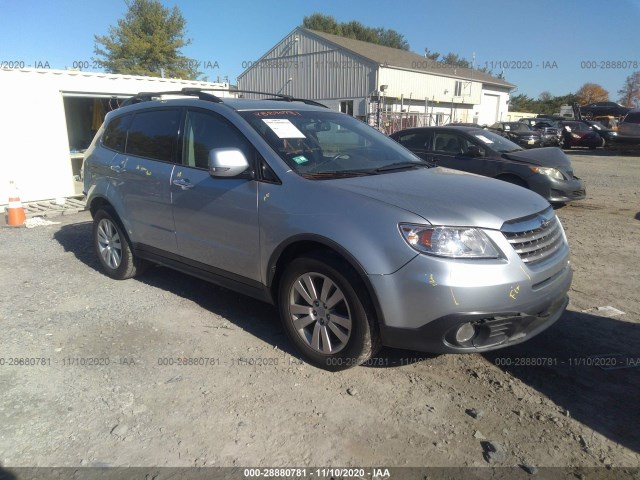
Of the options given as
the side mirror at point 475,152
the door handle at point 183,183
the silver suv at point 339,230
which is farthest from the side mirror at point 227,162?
the side mirror at point 475,152

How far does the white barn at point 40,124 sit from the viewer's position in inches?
384

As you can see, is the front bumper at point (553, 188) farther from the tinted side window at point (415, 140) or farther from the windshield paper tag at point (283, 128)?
the windshield paper tag at point (283, 128)

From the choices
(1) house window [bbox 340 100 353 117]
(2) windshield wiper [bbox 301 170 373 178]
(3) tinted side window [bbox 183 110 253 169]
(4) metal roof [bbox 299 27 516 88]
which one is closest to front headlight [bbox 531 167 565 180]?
(2) windshield wiper [bbox 301 170 373 178]

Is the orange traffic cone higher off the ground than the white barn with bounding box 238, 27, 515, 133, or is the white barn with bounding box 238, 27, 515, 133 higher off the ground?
the white barn with bounding box 238, 27, 515, 133

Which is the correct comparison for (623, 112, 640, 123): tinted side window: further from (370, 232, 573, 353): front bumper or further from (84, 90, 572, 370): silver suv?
(370, 232, 573, 353): front bumper

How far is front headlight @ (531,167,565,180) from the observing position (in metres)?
8.16

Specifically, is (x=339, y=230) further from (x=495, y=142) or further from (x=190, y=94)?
(x=495, y=142)

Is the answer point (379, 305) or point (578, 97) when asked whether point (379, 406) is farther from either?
point (578, 97)

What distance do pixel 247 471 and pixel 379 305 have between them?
1.17 m

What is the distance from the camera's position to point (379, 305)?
116 inches

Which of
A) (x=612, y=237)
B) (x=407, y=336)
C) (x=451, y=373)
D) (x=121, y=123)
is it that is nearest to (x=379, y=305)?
(x=407, y=336)

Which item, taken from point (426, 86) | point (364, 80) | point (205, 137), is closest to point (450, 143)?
point (205, 137)

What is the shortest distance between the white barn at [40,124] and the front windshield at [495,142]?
8.05 meters

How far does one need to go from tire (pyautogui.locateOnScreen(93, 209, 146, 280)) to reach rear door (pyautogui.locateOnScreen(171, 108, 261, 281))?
3.70 ft
